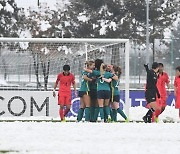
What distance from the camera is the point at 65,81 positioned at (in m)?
16.7

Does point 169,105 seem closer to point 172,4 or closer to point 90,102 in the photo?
point 90,102

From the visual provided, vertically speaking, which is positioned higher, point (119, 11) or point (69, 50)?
point (119, 11)

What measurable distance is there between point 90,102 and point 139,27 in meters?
27.3

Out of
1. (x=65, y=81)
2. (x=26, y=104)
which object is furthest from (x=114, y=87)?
(x=26, y=104)

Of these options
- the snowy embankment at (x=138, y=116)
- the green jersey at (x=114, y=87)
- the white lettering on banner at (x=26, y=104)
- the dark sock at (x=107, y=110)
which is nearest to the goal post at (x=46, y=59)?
the white lettering on banner at (x=26, y=104)

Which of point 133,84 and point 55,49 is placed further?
point 133,84

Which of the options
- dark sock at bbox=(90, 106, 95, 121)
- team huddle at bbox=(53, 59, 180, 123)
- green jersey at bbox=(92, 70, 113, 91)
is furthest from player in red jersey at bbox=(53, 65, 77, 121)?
green jersey at bbox=(92, 70, 113, 91)

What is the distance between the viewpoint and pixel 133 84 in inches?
1076

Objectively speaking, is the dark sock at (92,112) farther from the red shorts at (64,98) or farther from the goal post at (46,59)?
the goal post at (46,59)

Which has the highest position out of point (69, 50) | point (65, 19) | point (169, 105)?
point (65, 19)
